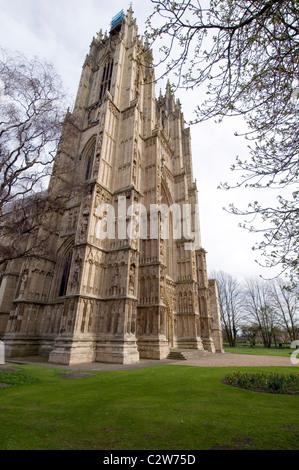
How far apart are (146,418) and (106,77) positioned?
33274mm

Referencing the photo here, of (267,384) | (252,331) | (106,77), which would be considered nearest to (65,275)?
(267,384)

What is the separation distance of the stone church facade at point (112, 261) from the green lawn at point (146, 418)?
739 centimetres

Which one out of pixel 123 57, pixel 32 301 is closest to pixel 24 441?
pixel 32 301

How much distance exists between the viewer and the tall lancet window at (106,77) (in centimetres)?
2785

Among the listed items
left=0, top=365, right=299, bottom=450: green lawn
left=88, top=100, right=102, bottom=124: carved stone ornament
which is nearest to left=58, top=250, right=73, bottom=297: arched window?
left=0, top=365, right=299, bottom=450: green lawn

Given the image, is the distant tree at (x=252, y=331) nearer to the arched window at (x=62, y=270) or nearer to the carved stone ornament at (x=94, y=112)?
the arched window at (x=62, y=270)

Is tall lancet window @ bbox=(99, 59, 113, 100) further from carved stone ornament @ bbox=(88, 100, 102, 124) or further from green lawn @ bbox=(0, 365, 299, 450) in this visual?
green lawn @ bbox=(0, 365, 299, 450)

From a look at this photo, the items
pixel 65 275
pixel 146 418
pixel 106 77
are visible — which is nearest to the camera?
pixel 146 418

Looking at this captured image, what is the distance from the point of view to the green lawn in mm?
3295

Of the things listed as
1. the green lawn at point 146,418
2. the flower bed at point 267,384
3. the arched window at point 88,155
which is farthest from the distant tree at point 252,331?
the green lawn at point 146,418

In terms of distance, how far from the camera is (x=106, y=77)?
28.8m

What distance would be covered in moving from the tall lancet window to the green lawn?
2928 cm

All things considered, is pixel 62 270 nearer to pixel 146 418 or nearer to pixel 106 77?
pixel 146 418

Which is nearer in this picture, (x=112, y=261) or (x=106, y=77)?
(x=112, y=261)
